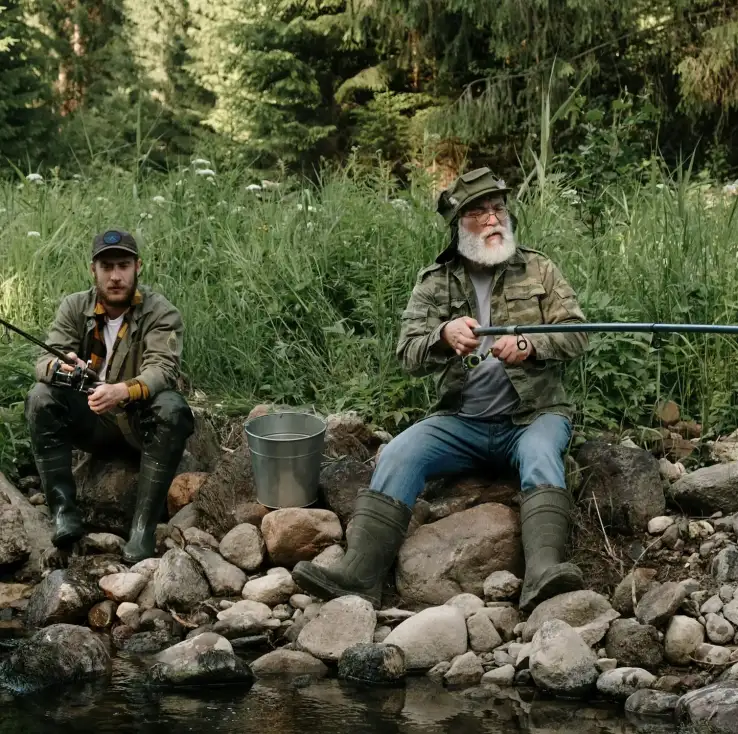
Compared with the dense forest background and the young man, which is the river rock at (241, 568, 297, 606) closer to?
the young man

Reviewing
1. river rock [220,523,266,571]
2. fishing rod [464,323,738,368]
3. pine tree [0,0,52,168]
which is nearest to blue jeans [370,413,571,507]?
fishing rod [464,323,738,368]

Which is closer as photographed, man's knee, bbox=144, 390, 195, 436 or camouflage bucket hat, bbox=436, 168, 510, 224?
camouflage bucket hat, bbox=436, 168, 510, 224

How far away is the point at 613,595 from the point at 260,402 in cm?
231

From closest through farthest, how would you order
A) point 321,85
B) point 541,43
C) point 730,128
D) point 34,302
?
point 34,302 → point 541,43 → point 730,128 → point 321,85

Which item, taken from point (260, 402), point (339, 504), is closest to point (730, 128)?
point (260, 402)

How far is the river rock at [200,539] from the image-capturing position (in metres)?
5.17

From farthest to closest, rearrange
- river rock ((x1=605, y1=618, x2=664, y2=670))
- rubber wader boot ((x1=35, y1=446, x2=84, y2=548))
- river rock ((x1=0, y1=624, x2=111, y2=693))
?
1. rubber wader boot ((x1=35, y1=446, x2=84, y2=548))
2. river rock ((x1=0, y1=624, x2=111, y2=693))
3. river rock ((x1=605, y1=618, x2=664, y2=670))

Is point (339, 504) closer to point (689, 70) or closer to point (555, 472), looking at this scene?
point (555, 472)

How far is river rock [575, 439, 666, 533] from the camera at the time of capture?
15.9ft

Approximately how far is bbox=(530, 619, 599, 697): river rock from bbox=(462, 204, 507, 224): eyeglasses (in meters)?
1.67

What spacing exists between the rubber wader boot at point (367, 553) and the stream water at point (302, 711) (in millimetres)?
464

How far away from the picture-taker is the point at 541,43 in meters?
10.4

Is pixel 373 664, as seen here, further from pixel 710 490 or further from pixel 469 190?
pixel 469 190

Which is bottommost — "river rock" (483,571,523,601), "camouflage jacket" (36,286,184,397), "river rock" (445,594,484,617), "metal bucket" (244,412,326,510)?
"river rock" (445,594,484,617)
